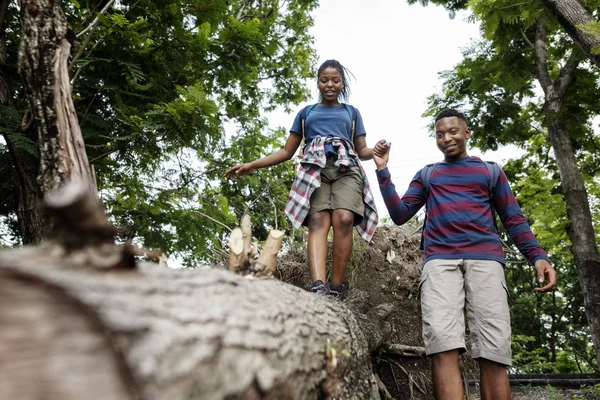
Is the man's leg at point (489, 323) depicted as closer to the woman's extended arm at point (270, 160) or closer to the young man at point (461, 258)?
the young man at point (461, 258)

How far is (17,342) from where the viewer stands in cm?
89

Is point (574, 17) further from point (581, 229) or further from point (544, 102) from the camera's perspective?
point (544, 102)

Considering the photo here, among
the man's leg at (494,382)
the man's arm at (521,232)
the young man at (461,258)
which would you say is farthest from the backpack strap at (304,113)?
the man's leg at (494,382)

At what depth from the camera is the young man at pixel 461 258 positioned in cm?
244

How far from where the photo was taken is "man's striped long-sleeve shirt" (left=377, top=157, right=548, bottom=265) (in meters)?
2.67

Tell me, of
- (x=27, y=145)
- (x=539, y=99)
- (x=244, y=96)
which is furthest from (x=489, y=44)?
(x=27, y=145)

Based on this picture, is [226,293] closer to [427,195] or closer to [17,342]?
[17,342]

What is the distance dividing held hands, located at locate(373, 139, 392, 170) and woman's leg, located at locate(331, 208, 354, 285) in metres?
0.43

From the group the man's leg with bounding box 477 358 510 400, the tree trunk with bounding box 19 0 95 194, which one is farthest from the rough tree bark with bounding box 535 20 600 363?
the tree trunk with bounding box 19 0 95 194

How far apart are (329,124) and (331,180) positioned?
1.64ft

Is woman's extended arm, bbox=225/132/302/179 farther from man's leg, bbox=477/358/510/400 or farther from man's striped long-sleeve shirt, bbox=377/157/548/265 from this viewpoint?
man's leg, bbox=477/358/510/400

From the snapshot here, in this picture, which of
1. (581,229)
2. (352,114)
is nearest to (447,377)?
(352,114)

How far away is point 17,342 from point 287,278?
3269mm

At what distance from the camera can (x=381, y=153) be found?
2.92 m
